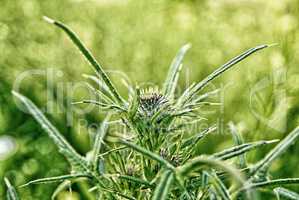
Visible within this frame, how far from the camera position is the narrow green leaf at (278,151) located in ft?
0.84

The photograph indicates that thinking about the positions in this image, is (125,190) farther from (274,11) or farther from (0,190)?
(274,11)

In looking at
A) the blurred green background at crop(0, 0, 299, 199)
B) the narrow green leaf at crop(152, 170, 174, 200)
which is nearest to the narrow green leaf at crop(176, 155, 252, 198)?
the narrow green leaf at crop(152, 170, 174, 200)

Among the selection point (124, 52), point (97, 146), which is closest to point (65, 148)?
point (97, 146)

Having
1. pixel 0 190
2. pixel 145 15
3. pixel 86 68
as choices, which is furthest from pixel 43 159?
pixel 145 15

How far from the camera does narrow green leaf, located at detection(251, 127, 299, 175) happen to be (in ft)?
0.84

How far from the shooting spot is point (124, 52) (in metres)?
1.08

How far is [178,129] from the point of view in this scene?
11.7 inches

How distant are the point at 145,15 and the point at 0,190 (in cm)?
50

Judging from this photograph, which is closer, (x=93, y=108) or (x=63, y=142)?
(x=63, y=142)

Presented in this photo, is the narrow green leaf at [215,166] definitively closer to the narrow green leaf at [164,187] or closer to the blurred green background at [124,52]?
the narrow green leaf at [164,187]

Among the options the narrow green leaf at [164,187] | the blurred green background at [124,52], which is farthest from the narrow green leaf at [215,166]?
the blurred green background at [124,52]

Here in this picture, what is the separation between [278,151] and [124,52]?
32.8 inches

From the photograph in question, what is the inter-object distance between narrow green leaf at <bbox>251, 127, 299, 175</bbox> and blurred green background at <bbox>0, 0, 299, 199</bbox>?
605 millimetres

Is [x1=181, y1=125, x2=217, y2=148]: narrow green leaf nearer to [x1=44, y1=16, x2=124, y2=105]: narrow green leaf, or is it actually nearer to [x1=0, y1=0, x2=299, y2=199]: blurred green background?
[x1=44, y1=16, x2=124, y2=105]: narrow green leaf
